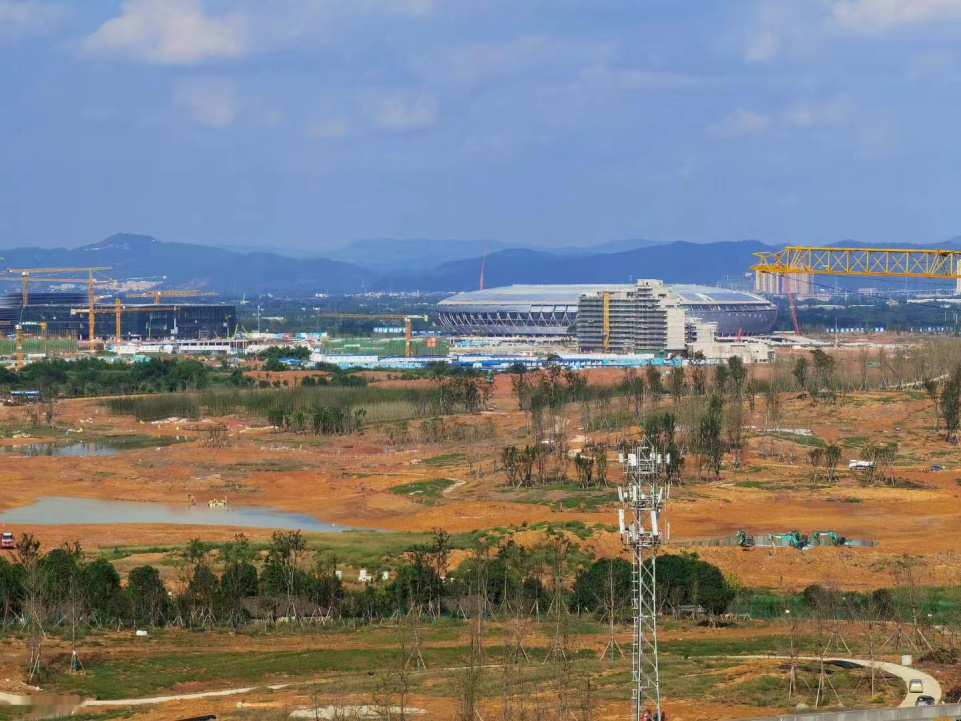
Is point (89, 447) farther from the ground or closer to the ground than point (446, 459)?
farther from the ground

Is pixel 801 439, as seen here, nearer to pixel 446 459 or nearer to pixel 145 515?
pixel 446 459

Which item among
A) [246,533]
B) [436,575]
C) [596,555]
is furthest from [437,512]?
[436,575]

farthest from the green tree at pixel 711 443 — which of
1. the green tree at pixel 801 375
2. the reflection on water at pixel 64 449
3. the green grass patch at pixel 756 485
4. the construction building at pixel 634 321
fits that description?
the construction building at pixel 634 321

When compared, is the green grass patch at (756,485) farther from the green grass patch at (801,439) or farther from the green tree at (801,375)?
the green tree at (801,375)

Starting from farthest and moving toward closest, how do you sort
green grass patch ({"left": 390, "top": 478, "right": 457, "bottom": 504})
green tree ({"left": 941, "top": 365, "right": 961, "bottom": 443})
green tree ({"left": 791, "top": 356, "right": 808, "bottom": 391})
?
green tree ({"left": 791, "top": 356, "right": 808, "bottom": 391})
green tree ({"left": 941, "top": 365, "right": 961, "bottom": 443})
green grass patch ({"left": 390, "top": 478, "right": 457, "bottom": 504})

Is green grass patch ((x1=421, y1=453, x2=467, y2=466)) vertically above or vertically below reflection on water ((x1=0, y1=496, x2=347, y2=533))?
above

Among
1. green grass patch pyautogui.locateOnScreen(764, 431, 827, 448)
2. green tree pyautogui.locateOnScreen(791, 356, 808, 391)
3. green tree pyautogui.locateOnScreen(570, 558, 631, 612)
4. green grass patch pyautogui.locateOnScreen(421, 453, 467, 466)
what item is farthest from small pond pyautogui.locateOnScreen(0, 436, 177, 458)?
green tree pyautogui.locateOnScreen(570, 558, 631, 612)

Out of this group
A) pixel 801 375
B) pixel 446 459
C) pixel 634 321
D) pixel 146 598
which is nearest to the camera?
pixel 146 598

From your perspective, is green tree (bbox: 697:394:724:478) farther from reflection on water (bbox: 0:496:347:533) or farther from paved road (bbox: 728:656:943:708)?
paved road (bbox: 728:656:943:708)

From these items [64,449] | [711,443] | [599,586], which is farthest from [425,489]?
[599,586]
